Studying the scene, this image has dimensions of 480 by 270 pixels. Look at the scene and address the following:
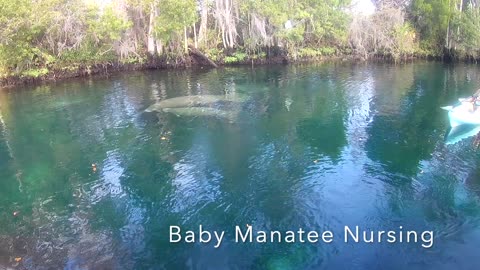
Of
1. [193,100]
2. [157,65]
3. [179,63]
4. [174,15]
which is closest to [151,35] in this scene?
[174,15]

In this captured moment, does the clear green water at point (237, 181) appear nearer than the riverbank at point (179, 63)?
Yes

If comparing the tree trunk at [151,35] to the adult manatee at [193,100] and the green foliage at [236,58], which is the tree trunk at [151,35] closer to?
the green foliage at [236,58]

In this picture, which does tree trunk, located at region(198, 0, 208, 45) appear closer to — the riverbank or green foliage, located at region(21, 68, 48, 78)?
the riverbank

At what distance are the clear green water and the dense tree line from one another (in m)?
9.89

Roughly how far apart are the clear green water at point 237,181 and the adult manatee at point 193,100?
1.06 metres

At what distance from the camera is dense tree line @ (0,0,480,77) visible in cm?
3441

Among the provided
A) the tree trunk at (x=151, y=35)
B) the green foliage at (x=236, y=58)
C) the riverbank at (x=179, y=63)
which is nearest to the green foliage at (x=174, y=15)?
the tree trunk at (x=151, y=35)

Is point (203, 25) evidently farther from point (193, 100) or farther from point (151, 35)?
point (193, 100)

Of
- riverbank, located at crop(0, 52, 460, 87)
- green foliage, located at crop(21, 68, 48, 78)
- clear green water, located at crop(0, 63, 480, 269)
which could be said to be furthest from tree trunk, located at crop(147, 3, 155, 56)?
clear green water, located at crop(0, 63, 480, 269)

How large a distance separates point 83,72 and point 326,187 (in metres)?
29.9

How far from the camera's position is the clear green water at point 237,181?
1077 cm

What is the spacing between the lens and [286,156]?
16797mm

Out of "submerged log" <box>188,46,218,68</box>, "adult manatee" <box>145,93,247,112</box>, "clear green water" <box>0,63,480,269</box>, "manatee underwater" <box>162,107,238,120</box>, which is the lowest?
"clear green water" <box>0,63,480,269</box>

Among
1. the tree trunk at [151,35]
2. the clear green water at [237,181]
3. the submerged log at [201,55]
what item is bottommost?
the clear green water at [237,181]
